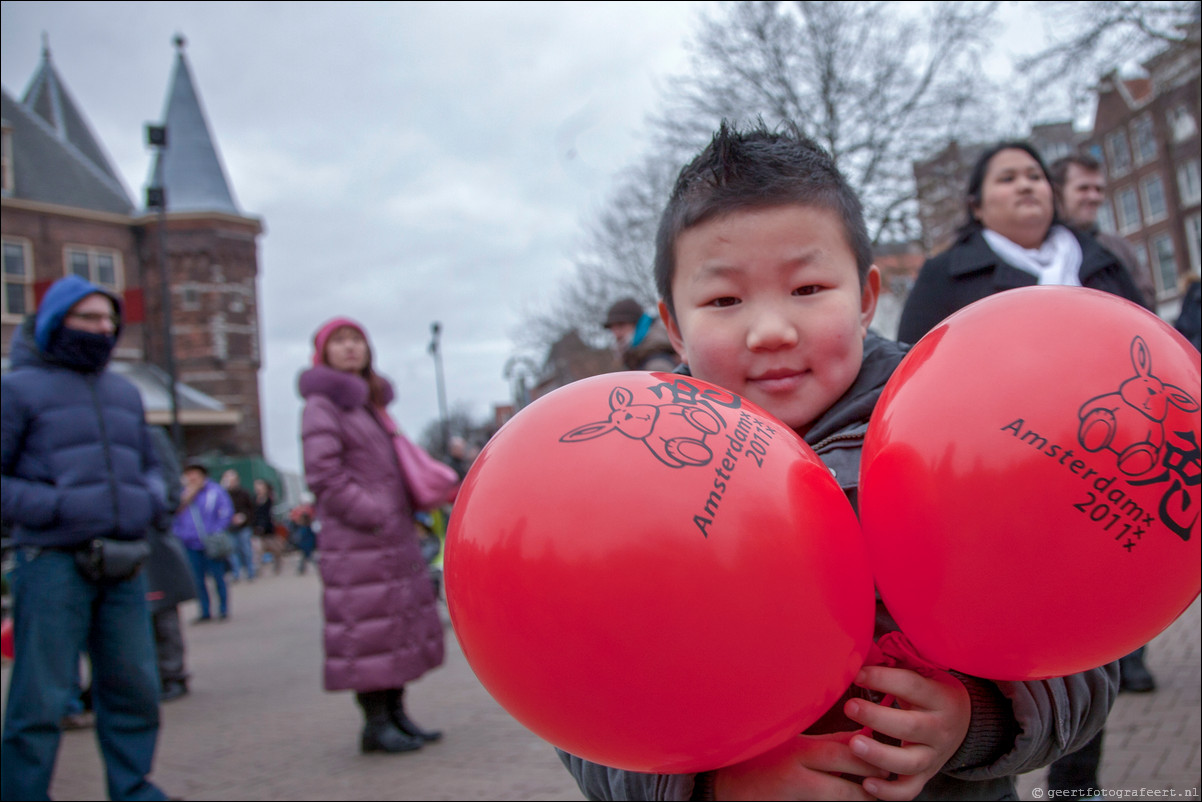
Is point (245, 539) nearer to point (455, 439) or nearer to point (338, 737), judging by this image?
point (455, 439)

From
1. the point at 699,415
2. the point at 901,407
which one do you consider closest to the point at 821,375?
the point at 901,407

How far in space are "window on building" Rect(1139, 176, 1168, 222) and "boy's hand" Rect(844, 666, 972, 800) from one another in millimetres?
41653

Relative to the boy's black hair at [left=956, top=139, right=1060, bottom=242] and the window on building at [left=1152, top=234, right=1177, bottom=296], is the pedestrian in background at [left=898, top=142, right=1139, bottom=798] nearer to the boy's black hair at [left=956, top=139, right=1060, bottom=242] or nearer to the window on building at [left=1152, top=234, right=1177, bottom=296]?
the boy's black hair at [left=956, top=139, right=1060, bottom=242]

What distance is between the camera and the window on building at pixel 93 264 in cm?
514

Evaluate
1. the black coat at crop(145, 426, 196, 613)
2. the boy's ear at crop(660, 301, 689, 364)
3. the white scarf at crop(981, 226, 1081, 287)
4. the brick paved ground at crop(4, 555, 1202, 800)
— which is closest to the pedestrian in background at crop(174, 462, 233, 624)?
the brick paved ground at crop(4, 555, 1202, 800)

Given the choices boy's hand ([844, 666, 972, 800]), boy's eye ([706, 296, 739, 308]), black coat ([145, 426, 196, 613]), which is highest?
boy's eye ([706, 296, 739, 308])

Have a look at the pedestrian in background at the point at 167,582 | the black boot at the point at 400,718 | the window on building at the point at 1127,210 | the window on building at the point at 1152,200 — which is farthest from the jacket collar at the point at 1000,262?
the window on building at the point at 1127,210

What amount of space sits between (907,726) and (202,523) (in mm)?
11031

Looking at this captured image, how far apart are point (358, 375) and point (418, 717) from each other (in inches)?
96.6

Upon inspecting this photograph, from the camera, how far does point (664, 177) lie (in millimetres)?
18953

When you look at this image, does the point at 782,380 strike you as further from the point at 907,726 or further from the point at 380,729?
the point at 380,729

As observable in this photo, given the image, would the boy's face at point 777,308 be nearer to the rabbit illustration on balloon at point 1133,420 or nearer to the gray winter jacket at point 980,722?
the gray winter jacket at point 980,722

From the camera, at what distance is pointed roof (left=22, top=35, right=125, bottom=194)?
5.01 metres

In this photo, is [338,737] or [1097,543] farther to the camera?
[338,737]
